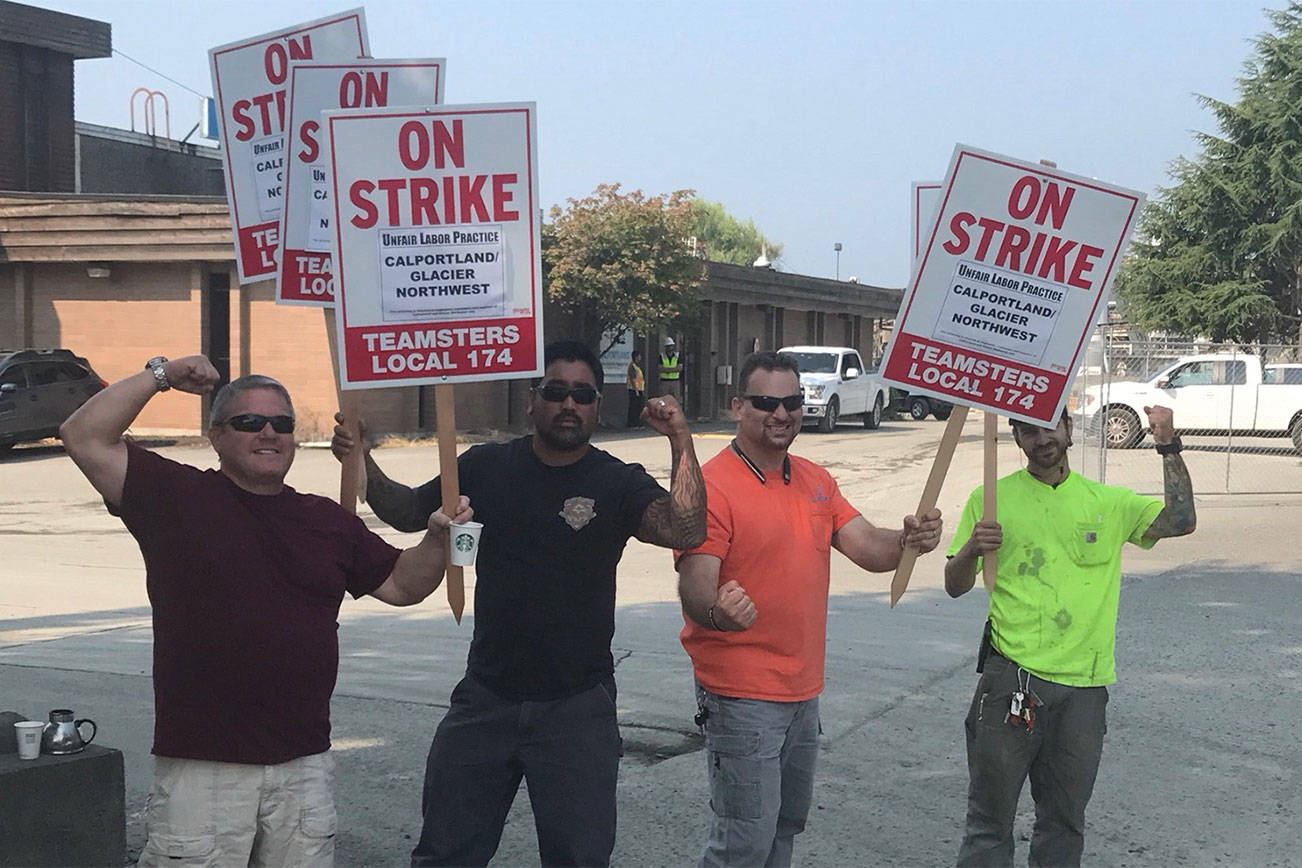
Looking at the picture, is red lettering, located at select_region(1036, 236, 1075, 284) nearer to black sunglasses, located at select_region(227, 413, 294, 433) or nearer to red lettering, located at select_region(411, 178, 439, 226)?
red lettering, located at select_region(411, 178, 439, 226)

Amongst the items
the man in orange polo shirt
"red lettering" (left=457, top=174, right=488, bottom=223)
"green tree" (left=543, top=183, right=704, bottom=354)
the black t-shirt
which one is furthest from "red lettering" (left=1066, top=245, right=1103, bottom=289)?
"green tree" (left=543, top=183, right=704, bottom=354)

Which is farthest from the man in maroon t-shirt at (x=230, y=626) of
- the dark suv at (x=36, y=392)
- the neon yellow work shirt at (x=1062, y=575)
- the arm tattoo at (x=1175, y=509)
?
the dark suv at (x=36, y=392)

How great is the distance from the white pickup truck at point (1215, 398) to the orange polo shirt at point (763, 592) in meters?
21.8

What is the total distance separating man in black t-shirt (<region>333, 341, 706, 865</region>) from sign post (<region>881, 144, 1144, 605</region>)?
1.24m

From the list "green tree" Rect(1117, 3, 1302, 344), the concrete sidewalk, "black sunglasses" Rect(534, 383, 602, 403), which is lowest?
the concrete sidewalk

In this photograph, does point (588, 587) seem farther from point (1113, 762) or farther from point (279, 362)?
point (279, 362)

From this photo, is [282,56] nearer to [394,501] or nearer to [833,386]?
[394,501]

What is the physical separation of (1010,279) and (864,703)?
3804 millimetres

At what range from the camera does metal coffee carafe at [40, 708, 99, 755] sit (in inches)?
198

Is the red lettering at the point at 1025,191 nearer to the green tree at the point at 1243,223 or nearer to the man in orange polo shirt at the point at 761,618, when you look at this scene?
the man in orange polo shirt at the point at 761,618

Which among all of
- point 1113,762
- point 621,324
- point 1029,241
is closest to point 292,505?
point 1029,241

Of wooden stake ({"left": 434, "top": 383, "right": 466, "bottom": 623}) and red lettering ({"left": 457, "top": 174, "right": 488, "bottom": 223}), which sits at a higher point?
red lettering ({"left": 457, "top": 174, "right": 488, "bottom": 223})

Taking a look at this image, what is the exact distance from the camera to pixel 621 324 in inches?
1268

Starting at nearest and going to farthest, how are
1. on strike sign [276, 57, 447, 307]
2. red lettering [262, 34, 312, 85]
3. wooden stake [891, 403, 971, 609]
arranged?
wooden stake [891, 403, 971, 609] < on strike sign [276, 57, 447, 307] < red lettering [262, 34, 312, 85]
